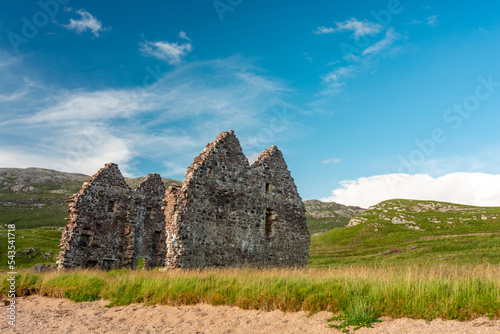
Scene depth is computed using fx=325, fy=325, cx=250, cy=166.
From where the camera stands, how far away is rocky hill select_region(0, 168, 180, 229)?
119m

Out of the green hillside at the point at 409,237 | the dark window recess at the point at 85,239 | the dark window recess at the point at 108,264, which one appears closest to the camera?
the dark window recess at the point at 85,239

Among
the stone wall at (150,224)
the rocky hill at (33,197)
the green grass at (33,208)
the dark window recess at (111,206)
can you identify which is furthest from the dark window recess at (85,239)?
the green grass at (33,208)

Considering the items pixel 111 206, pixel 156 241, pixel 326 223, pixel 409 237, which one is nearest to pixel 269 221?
pixel 156 241

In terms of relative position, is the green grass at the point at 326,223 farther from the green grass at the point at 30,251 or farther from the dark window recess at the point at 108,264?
the dark window recess at the point at 108,264

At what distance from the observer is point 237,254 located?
53.1 feet

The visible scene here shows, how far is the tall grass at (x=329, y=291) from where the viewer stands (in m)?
6.54

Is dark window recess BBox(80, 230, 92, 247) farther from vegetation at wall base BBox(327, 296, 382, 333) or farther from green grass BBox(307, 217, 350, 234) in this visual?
green grass BBox(307, 217, 350, 234)

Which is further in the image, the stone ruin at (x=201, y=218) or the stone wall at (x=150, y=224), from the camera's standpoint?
the stone wall at (x=150, y=224)

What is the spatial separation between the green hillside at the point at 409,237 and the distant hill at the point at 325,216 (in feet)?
185

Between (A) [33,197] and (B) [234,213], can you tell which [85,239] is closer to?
(B) [234,213]

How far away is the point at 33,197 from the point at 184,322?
17333cm

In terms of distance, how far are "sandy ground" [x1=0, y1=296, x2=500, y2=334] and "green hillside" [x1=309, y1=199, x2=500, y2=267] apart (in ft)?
68.2

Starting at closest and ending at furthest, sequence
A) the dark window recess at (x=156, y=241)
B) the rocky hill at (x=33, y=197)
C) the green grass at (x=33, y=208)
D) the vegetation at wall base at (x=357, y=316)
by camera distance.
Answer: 1. the vegetation at wall base at (x=357, y=316)
2. the dark window recess at (x=156, y=241)
3. the green grass at (x=33, y=208)
4. the rocky hill at (x=33, y=197)

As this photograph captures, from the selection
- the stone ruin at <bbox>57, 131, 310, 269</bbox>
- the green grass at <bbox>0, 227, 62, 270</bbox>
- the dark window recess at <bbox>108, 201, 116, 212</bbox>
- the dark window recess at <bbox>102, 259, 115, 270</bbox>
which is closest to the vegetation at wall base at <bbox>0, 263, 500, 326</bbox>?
the stone ruin at <bbox>57, 131, 310, 269</bbox>
